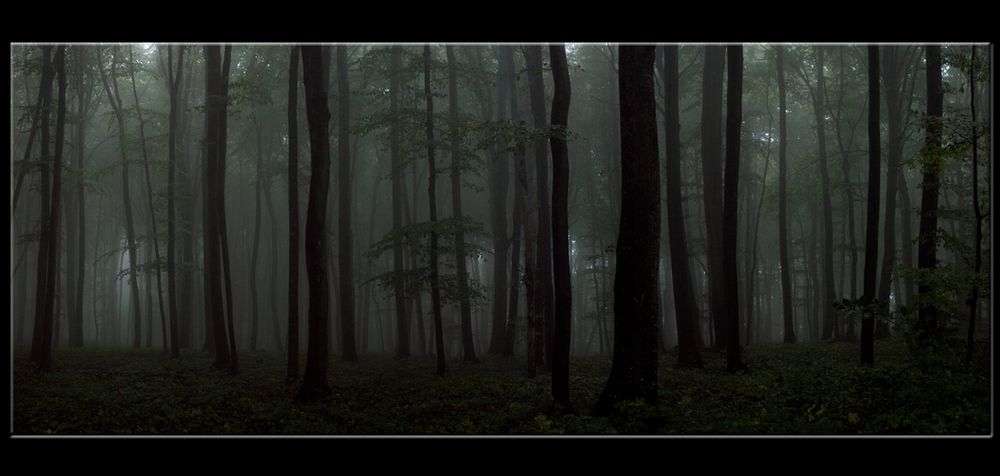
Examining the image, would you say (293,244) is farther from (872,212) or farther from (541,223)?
(872,212)

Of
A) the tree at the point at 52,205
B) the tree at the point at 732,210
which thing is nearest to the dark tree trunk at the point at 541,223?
the tree at the point at 732,210

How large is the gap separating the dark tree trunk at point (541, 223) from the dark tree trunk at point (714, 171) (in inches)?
173

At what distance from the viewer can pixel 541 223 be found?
1395cm

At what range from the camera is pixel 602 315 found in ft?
82.4

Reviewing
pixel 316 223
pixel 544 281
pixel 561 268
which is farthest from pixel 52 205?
pixel 561 268

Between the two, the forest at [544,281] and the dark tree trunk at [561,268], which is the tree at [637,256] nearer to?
the forest at [544,281]

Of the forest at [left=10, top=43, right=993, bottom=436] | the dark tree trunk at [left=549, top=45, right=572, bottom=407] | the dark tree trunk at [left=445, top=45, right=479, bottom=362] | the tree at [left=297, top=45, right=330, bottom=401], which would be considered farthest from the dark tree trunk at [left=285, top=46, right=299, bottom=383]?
the dark tree trunk at [left=549, top=45, right=572, bottom=407]

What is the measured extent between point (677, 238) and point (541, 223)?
3113 millimetres

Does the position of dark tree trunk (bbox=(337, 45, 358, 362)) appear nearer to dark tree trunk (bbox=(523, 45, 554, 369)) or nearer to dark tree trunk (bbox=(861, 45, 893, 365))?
dark tree trunk (bbox=(523, 45, 554, 369))

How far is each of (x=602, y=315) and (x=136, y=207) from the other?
24.2m

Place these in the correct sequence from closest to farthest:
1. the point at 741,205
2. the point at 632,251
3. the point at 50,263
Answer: the point at 632,251
the point at 50,263
the point at 741,205

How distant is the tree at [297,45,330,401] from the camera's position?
35.9 ft
